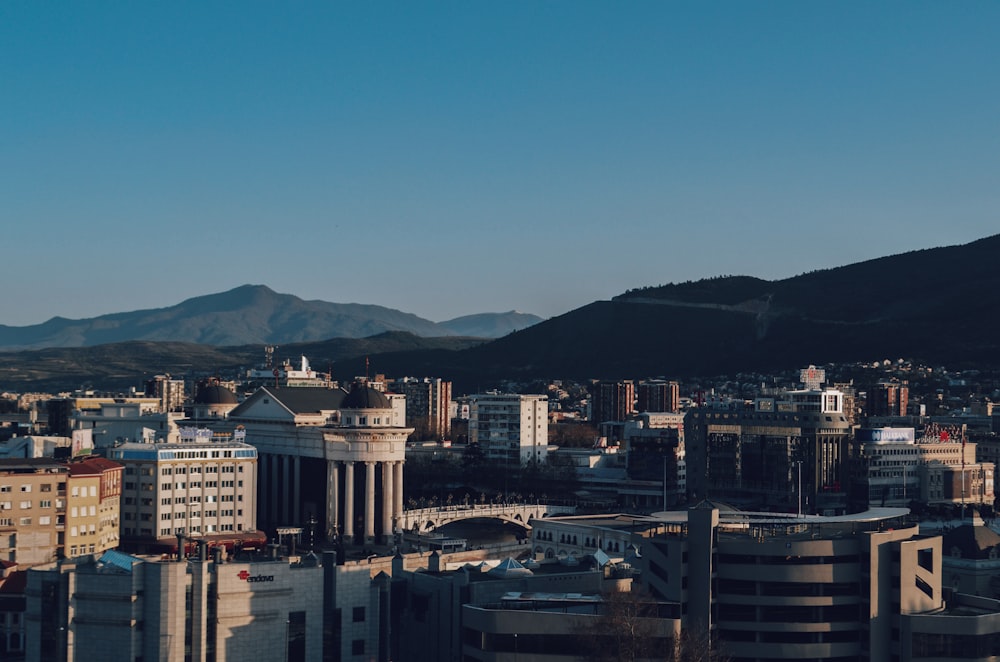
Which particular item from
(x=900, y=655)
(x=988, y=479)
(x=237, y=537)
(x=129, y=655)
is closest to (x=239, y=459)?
(x=237, y=537)

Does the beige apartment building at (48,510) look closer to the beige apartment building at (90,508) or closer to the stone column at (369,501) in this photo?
the beige apartment building at (90,508)

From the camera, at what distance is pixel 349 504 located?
124 m

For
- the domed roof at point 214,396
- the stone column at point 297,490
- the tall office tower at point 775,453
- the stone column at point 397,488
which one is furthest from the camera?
the domed roof at point 214,396

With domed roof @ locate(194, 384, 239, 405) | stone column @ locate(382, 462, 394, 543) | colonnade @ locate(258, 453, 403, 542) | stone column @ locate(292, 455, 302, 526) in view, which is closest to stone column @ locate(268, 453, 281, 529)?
stone column @ locate(292, 455, 302, 526)

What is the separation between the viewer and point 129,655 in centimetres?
6306

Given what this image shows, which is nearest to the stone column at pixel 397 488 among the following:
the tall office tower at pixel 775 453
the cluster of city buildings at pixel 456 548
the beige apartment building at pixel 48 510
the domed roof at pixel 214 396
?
the cluster of city buildings at pixel 456 548

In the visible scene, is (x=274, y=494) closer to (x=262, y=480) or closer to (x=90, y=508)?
(x=262, y=480)

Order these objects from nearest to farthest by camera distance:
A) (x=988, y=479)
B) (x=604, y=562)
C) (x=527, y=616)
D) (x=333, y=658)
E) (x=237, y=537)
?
(x=527, y=616)
(x=333, y=658)
(x=604, y=562)
(x=237, y=537)
(x=988, y=479)

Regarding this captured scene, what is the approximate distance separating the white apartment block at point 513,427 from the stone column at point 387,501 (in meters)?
56.8

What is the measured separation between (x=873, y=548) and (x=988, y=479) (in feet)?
321

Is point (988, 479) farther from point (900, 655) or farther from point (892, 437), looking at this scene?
point (900, 655)

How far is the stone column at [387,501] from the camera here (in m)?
124

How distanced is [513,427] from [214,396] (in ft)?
135

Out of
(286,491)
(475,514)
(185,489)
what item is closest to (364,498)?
(286,491)
